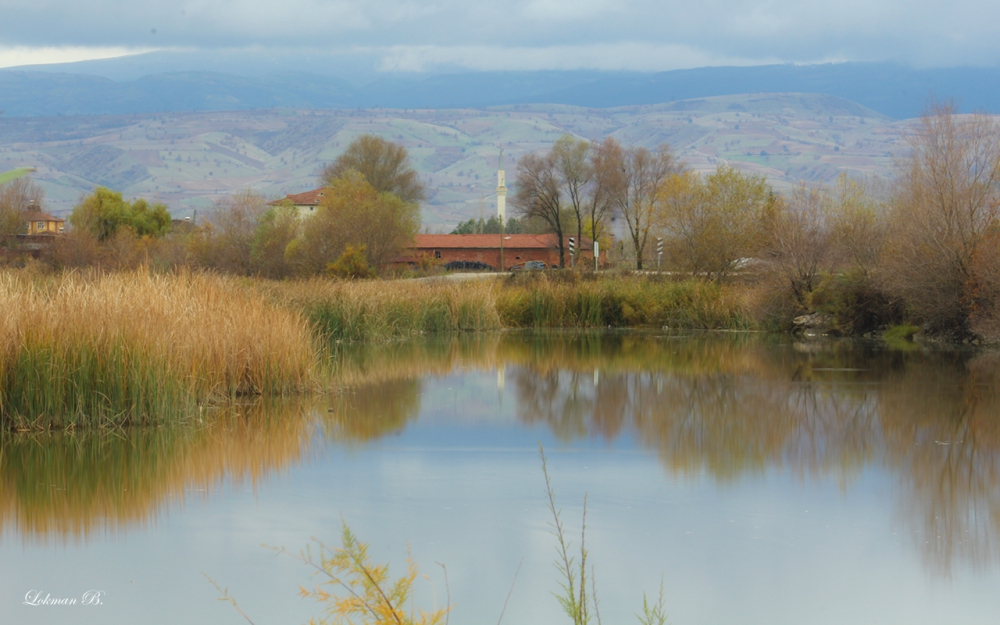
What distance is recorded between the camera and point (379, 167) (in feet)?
316

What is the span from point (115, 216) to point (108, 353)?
54285 millimetres

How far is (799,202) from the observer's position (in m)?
30.2

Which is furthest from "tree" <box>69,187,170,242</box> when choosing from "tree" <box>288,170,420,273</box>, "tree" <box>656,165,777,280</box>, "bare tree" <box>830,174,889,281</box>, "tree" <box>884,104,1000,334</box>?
"tree" <box>884,104,1000,334</box>

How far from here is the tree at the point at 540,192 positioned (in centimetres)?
8225

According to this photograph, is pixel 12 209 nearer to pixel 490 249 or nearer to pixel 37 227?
pixel 37 227

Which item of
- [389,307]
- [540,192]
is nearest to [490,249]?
[540,192]

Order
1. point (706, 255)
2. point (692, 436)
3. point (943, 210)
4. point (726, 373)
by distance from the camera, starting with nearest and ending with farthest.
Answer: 1. point (692, 436)
2. point (726, 373)
3. point (943, 210)
4. point (706, 255)

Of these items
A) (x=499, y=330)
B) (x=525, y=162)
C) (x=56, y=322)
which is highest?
(x=525, y=162)

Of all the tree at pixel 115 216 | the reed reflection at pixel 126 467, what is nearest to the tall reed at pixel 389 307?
the reed reflection at pixel 126 467

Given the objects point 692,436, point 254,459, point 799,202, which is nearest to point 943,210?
point 799,202

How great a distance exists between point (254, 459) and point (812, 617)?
6093 millimetres

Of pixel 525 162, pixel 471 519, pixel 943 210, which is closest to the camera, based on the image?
pixel 471 519

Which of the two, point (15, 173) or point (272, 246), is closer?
point (15, 173)

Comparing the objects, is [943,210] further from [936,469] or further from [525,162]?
[525,162]
